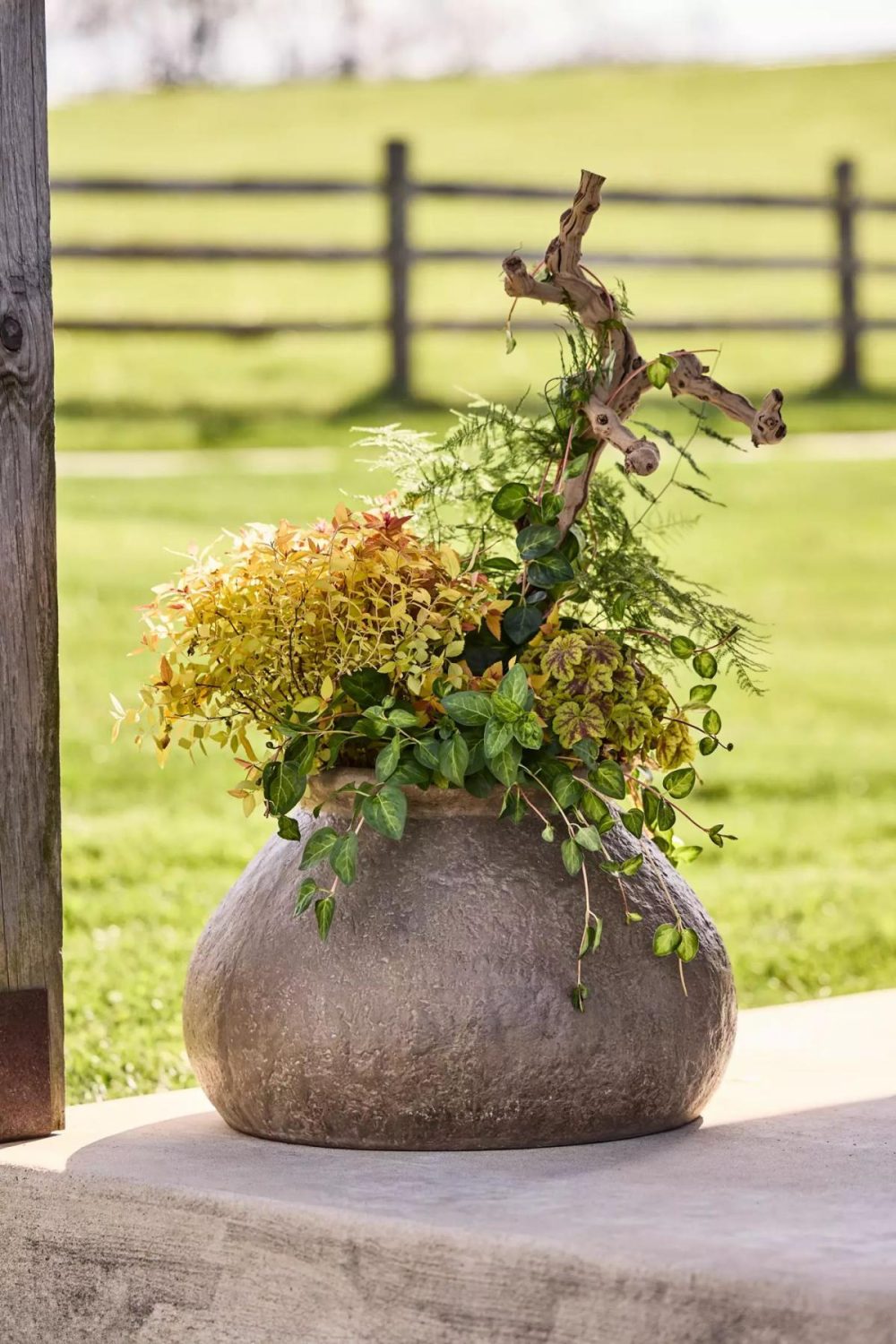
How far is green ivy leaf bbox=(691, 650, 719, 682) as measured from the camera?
6.90ft

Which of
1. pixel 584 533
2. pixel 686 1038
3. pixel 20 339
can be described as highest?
pixel 20 339

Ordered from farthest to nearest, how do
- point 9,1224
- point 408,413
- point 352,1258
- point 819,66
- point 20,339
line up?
point 819,66 < point 408,413 < point 20,339 < point 9,1224 < point 352,1258

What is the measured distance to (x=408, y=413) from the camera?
447 inches

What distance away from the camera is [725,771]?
6273 mm

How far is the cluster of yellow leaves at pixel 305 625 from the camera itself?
A: 2020mm

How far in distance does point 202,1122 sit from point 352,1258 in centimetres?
52

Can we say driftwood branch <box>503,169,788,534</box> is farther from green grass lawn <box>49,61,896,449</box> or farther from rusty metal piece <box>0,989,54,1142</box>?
green grass lawn <box>49,61,896,449</box>

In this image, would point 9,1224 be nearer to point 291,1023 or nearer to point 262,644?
point 291,1023

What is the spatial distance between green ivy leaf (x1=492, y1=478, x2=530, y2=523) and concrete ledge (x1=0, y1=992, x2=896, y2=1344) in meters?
0.75

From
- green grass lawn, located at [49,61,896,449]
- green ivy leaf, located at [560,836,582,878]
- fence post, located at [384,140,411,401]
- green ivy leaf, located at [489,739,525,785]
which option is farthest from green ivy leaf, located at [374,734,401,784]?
fence post, located at [384,140,411,401]

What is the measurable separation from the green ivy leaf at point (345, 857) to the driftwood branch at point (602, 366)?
48 cm

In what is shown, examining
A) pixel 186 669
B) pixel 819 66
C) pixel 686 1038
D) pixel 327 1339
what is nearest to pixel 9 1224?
pixel 327 1339

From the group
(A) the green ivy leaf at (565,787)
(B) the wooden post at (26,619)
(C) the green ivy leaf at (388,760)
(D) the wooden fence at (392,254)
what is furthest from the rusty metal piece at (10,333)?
(D) the wooden fence at (392,254)

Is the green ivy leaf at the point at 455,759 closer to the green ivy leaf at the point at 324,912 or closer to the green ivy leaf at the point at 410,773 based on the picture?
the green ivy leaf at the point at 410,773
